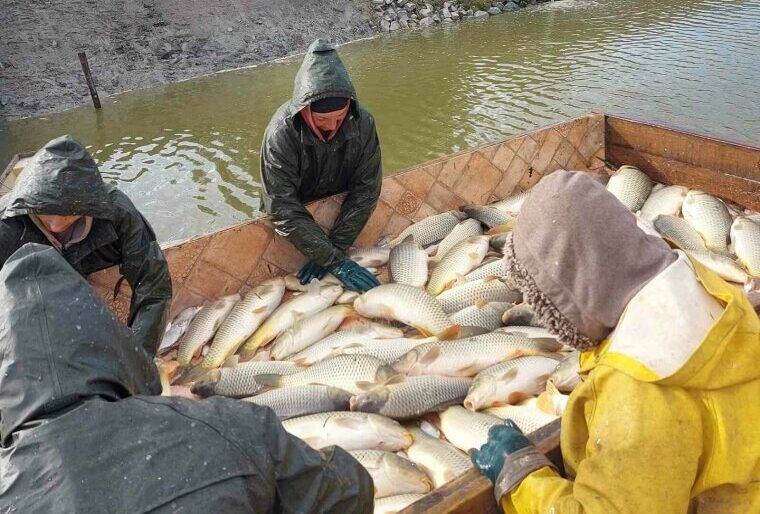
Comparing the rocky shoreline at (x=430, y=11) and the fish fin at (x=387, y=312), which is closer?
the fish fin at (x=387, y=312)

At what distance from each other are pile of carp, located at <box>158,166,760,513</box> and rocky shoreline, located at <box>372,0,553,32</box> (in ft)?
68.3

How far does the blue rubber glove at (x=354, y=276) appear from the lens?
4312 millimetres

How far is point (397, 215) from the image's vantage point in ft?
16.9

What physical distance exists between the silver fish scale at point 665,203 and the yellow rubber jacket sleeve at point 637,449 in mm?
3713

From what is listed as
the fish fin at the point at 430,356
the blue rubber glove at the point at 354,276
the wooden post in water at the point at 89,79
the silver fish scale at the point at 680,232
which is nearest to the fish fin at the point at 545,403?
the fish fin at the point at 430,356

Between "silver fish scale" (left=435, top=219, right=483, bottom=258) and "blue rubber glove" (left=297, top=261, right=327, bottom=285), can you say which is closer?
"blue rubber glove" (left=297, top=261, right=327, bottom=285)

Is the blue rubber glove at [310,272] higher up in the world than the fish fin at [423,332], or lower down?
higher up

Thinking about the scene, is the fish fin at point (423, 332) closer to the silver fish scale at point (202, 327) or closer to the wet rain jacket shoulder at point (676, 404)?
the silver fish scale at point (202, 327)

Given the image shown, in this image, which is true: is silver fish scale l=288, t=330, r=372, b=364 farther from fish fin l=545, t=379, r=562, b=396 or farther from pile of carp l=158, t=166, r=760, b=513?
fish fin l=545, t=379, r=562, b=396

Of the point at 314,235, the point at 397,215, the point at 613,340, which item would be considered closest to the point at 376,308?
the point at 314,235

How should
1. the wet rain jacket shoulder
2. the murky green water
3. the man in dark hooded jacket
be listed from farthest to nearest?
→ 1. the murky green water
2. the man in dark hooded jacket
3. the wet rain jacket shoulder

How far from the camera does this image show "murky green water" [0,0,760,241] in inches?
396

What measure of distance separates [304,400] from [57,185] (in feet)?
5.65

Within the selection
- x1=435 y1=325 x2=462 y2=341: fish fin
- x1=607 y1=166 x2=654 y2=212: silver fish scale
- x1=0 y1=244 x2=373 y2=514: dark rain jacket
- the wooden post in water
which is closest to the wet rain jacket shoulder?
x1=0 y1=244 x2=373 y2=514: dark rain jacket
